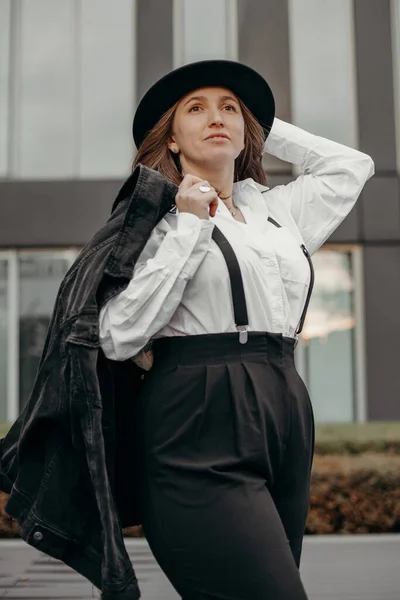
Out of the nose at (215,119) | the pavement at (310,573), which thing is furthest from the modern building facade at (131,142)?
the nose at (215,119)

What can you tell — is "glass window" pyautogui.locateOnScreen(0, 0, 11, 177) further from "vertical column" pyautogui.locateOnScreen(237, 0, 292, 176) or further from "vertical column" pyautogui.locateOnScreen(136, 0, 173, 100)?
"vertical column" pyautogui.locateOnScreen(237, 0, 292, 176)

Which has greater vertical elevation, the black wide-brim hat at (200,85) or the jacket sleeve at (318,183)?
the black wide-brim hat at (200,85)

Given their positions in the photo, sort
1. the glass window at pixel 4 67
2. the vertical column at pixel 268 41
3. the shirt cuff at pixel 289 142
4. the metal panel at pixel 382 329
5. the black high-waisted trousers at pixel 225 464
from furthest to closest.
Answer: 1. the glass window at pixel 4 67
2. the vertical column at pixel 268 41
3. the metal panel at pixel 382 329
4. the shirt cuff at pixel 289 142
5. the black high-waisted trousers at pixel 225 464

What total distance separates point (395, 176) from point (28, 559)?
6467 millimetres

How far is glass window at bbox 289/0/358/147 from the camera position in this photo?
12.4 metres

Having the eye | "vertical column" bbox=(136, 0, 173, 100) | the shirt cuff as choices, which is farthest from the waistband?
"vertical column" bbox=(136, 0, 173, 100)

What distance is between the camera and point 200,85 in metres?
3.06

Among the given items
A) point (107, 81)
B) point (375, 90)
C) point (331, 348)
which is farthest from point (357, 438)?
point (107, 81)

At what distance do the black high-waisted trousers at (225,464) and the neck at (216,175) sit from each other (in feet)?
1.74

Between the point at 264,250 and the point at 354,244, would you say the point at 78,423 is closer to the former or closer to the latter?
the point at 264,250

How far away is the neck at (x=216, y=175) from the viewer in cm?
305

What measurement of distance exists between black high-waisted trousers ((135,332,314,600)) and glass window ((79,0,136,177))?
9.89 m

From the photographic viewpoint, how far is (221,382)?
2.69 m

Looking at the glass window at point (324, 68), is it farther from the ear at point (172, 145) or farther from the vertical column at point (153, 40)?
the ear at point (172, 145)
